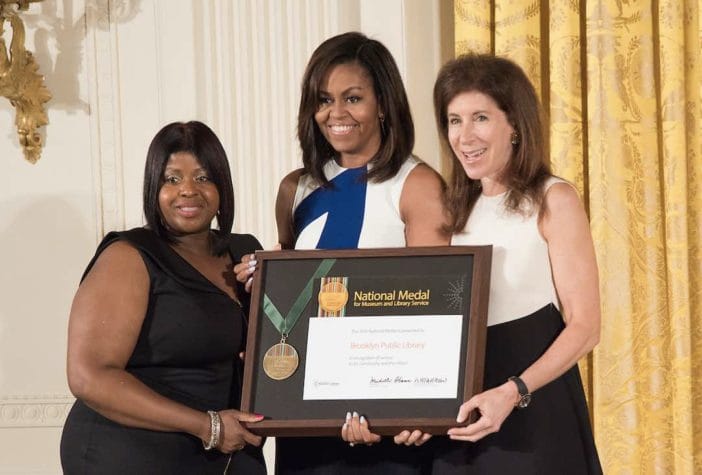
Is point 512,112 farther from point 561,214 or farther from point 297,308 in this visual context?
point 297,308

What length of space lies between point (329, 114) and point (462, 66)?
0.34 m

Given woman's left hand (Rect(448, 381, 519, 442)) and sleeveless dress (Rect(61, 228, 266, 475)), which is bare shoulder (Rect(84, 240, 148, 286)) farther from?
woman's left hand (Rect(448, 381, 519, 442))

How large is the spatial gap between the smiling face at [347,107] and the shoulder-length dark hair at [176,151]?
0.25 metres

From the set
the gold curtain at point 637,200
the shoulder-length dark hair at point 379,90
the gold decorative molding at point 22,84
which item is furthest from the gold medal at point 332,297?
the gold decorative molding at point 22,84

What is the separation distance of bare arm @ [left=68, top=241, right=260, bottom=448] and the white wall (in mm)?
1182

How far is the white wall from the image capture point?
Result: 3.64 m

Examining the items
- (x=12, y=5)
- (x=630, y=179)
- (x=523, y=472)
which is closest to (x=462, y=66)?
(x=523, y=472)

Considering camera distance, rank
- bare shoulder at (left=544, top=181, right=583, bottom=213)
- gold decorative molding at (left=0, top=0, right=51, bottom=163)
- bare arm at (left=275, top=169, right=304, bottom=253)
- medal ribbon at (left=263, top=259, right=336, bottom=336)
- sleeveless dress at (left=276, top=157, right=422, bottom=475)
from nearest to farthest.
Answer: bare shoulder at (left=544, top=181, right=583, bottom=213)
medal ribbon at (left=263, top=259, right=336, bottom=336)
sleeveless dress at (left=276, top=157, right=422, bottom=475)
bare arm at (left=275, top=169, right=304, bottom=253)
gold decorative molding at (left=0, top=0, right=51, bottom=163)

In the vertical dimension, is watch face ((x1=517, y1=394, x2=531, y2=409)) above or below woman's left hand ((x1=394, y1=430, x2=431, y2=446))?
above

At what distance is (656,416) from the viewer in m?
3.30

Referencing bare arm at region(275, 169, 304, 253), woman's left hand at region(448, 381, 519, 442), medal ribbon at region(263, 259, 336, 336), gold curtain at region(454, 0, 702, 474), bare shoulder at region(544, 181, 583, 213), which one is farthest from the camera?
gold curtain at region(454, 0, 702, 474)

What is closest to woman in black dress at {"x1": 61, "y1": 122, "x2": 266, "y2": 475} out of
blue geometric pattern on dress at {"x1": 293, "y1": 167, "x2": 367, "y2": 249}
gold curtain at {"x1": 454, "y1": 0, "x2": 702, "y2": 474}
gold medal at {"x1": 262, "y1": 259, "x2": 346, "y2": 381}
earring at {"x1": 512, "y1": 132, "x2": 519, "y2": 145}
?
gold medal at {"x1": 262, "y1": 259, "x2": 346, "y2": 381}

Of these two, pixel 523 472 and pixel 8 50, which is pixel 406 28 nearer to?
pixel 8 50

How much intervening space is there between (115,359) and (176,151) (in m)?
0.48
